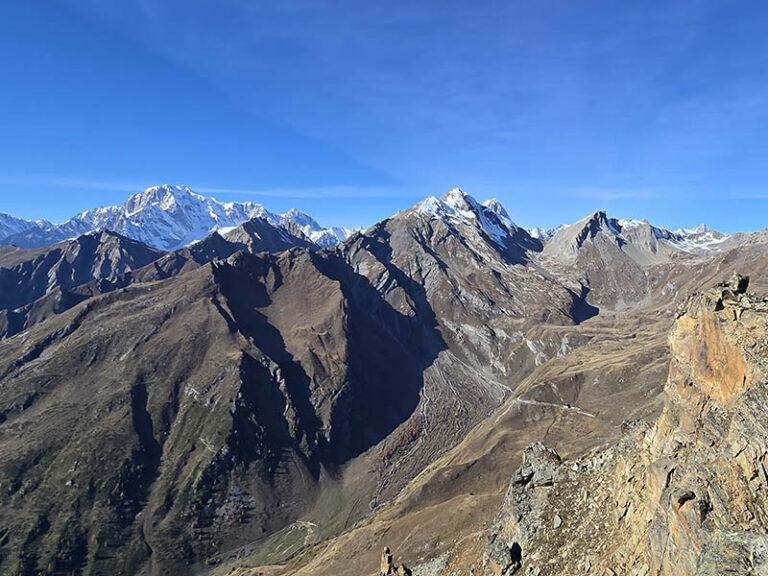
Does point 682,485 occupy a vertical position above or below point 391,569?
above

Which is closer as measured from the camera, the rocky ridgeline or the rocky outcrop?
the rocky ridgeline

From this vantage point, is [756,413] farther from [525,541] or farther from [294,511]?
[294,511]

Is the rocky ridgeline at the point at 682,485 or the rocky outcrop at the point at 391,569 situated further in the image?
the rocky outcrop at the point at 391,569

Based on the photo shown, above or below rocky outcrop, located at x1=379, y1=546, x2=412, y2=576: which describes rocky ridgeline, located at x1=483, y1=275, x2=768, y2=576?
above

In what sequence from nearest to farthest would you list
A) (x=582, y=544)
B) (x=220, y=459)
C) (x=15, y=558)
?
1. (x=582, y=544)
2. (x=15, y=558)
3. (x=220, y=459)

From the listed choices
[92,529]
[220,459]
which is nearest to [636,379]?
[220,459]

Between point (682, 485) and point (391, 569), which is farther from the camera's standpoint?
point (391, 569)

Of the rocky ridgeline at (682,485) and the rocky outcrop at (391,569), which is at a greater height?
the rocky ridgeline at (682,485)

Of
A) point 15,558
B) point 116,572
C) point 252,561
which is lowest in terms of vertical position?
point 252,561
